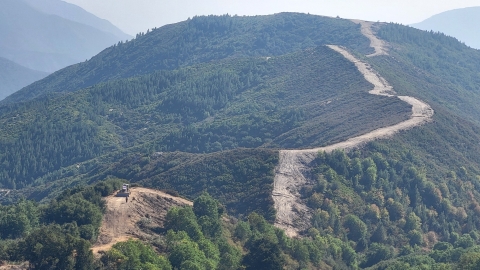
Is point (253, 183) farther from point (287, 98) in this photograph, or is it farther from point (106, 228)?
point (287, 98)

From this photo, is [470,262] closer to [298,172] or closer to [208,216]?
[208,216]

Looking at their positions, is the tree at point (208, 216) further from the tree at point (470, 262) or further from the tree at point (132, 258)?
the tree at point (470, 262)

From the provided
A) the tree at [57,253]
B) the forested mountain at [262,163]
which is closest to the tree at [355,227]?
the forested mountain at [262,163]

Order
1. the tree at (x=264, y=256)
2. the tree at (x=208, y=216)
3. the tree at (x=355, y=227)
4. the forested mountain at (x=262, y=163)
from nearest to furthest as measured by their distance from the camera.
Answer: the tree at (x=264, y=256) < the forested mountain at (x=262, y=163) < the tree at (x=208, y=216) < the tree at (x=355, y=227)

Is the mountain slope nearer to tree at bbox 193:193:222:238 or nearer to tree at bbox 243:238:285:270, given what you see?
tree at bbox 193:193:222:238

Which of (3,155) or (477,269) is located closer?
(477,269)

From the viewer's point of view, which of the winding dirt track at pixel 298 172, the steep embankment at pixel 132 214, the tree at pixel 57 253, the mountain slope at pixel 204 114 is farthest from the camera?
the mountain slope at pixel 204 114

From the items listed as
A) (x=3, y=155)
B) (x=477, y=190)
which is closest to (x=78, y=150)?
(x=3, y=155)
